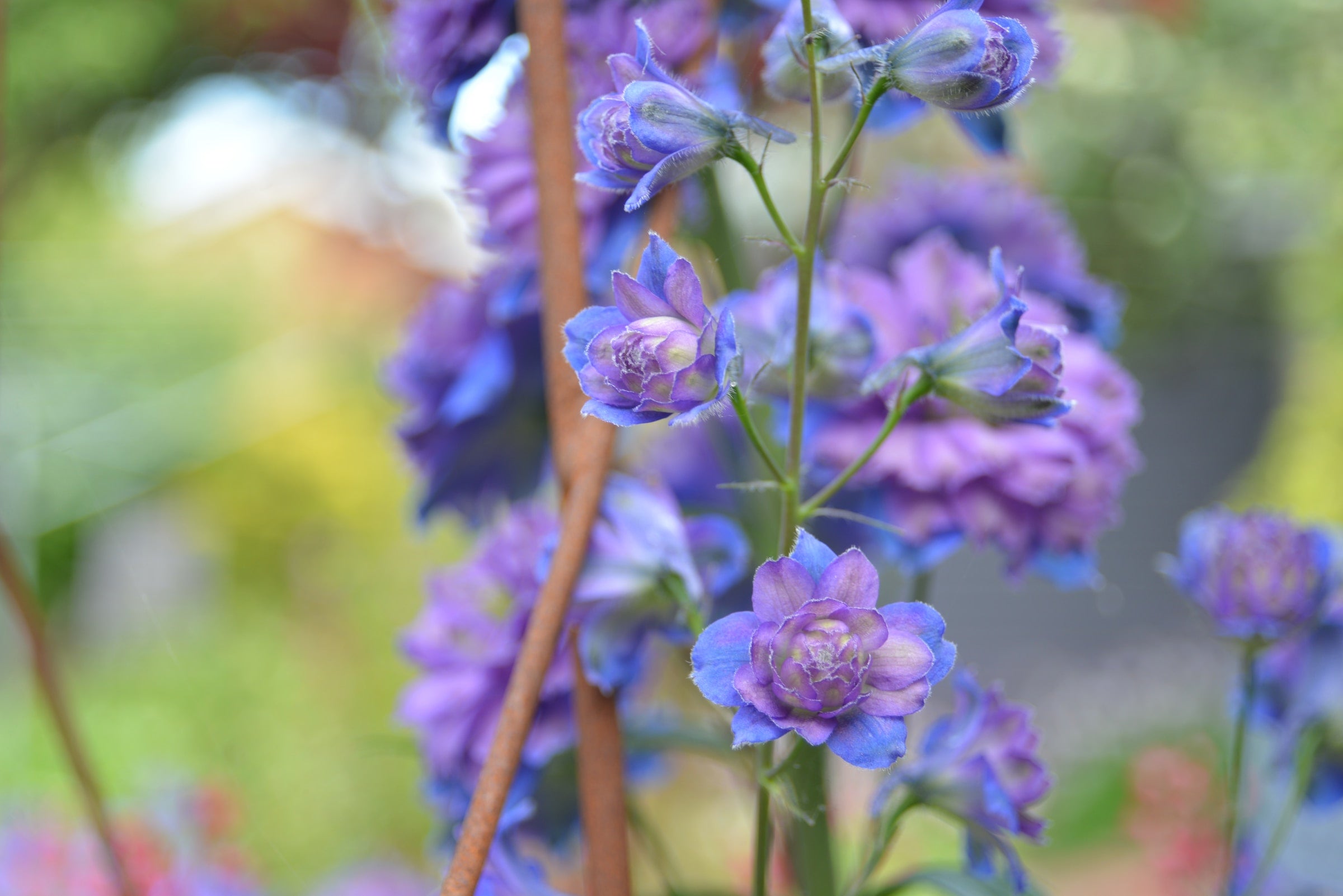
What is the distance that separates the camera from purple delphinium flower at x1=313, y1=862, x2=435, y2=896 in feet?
2.02

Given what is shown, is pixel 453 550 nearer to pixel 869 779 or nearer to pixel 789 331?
pixel 869 779

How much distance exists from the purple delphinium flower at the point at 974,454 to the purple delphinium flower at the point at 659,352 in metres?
0.11

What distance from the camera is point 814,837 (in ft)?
0.94

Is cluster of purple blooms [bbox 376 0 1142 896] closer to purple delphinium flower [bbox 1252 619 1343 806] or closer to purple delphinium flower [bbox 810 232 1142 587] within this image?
purple delphinium flower [bbox 810 232 1142 587]

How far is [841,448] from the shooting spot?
0.29 metres

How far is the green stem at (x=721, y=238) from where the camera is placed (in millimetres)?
335

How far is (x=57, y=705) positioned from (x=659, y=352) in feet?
0.74

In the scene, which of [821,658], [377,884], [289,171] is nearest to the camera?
[821,658]

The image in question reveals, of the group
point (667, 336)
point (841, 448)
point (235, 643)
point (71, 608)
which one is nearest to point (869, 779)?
point (841, 448)

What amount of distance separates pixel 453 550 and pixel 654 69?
2050mm

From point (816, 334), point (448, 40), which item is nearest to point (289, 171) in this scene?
point (448, 40)

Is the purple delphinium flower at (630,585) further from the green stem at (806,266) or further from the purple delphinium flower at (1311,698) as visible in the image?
the purple delphinium flower at (1311,698)

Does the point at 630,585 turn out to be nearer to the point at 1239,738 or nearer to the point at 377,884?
the point at 1239,738

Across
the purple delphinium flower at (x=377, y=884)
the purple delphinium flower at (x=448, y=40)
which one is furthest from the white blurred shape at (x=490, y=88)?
the purple delphinium flower at (x=377, y=884)
